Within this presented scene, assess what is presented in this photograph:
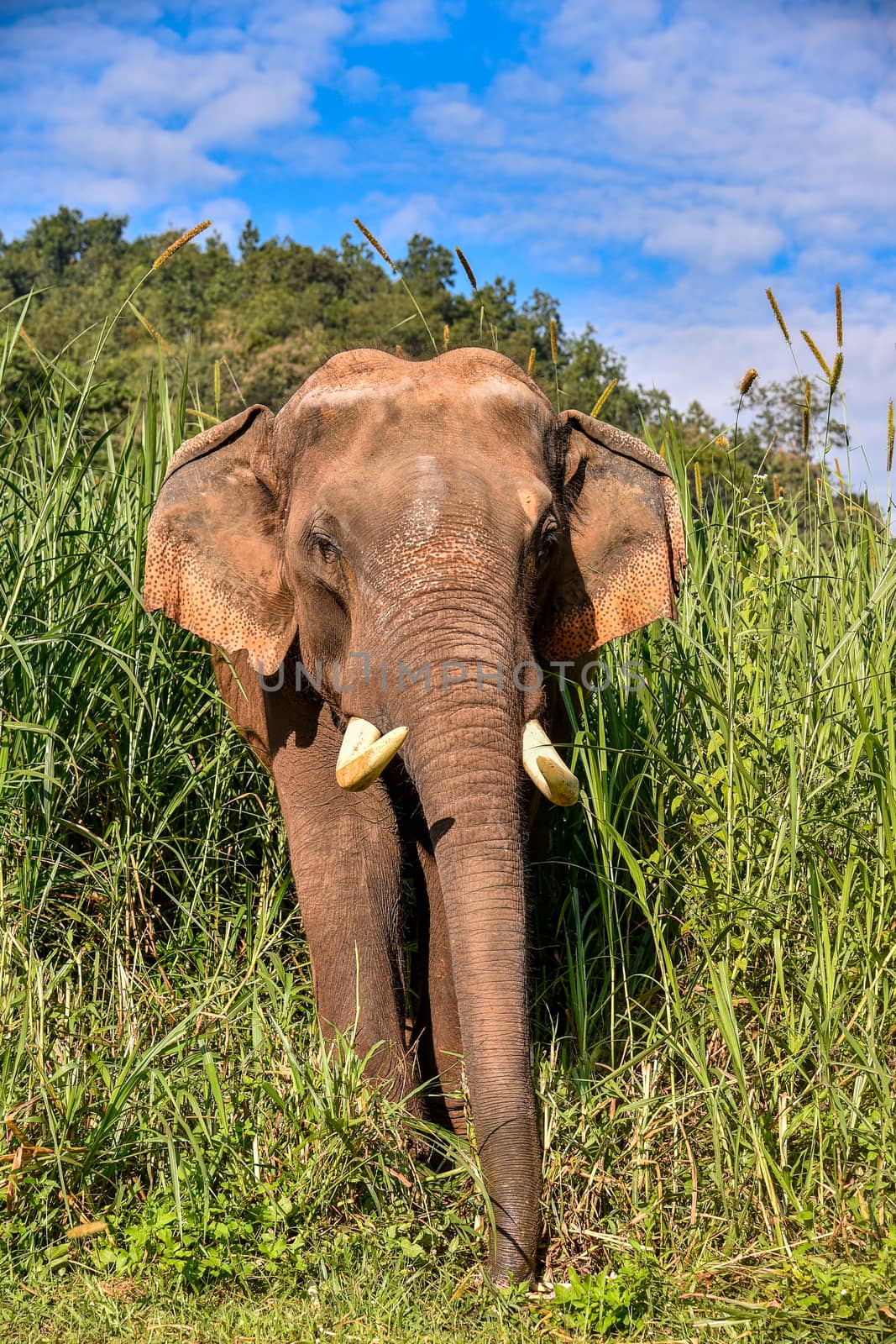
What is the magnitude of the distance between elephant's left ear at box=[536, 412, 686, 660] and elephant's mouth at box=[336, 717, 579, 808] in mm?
909

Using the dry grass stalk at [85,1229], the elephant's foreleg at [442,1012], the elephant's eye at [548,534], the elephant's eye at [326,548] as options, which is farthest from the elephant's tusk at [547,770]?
the dry grass stalk at [85,1229]

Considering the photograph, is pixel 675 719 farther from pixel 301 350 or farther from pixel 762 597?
pixel 301 350

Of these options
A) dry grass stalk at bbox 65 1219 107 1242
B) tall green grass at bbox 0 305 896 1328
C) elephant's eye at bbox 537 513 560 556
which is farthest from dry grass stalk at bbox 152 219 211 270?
dry grass stalk at bbox 65 1219 107 1242

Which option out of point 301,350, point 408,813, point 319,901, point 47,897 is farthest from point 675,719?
point 301,350

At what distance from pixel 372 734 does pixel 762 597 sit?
2.01 metres

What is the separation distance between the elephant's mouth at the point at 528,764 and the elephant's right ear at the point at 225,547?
33.6 inches

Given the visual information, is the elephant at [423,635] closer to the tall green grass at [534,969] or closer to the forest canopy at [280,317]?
the tall green grass at [534,969]

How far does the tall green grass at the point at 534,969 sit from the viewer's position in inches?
147

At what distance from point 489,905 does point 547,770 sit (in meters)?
0.41

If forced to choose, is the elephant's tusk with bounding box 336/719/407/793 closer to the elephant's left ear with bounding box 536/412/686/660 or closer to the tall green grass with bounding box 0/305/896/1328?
the tall green grass with bounding box 0/305/896/1328

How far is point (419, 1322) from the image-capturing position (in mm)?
3369

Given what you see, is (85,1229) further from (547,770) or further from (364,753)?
(547,770)

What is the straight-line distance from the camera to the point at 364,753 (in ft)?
12.4

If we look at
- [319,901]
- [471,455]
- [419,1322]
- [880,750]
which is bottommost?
[419,1322]
